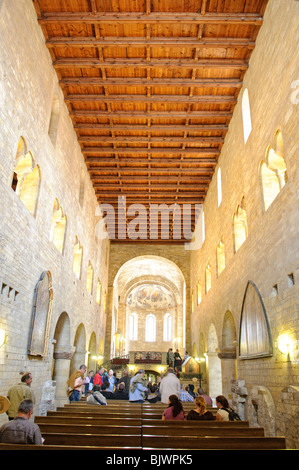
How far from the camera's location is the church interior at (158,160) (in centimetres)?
855

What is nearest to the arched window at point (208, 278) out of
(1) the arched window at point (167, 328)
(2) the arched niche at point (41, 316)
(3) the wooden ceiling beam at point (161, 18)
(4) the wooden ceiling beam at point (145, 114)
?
(4) the wooden ceiling beam at point (145, 114)

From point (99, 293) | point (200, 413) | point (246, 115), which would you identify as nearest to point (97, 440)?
point (200, 413)

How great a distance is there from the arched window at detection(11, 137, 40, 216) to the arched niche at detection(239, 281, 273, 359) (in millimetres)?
6452

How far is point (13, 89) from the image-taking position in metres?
8.82

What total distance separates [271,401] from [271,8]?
31.7 ft

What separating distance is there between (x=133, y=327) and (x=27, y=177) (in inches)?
1320

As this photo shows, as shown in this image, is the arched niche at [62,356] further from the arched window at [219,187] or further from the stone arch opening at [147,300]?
the stone arch opening at [147,300]

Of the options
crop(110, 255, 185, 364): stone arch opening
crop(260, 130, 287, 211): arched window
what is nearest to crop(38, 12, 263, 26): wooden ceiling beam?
crop(260, 130, 287, 211): arched window

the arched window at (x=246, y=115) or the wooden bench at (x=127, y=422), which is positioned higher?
the arched window at (x=246, y=115)

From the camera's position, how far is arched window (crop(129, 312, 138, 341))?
42.1 metres

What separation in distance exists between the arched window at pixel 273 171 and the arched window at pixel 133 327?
111 ft

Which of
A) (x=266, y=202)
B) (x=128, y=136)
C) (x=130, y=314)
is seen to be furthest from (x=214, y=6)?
(x=130, y=314)

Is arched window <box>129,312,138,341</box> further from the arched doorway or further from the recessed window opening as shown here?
the recessed window opening

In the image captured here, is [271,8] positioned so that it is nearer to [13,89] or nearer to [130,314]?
[13,89]
